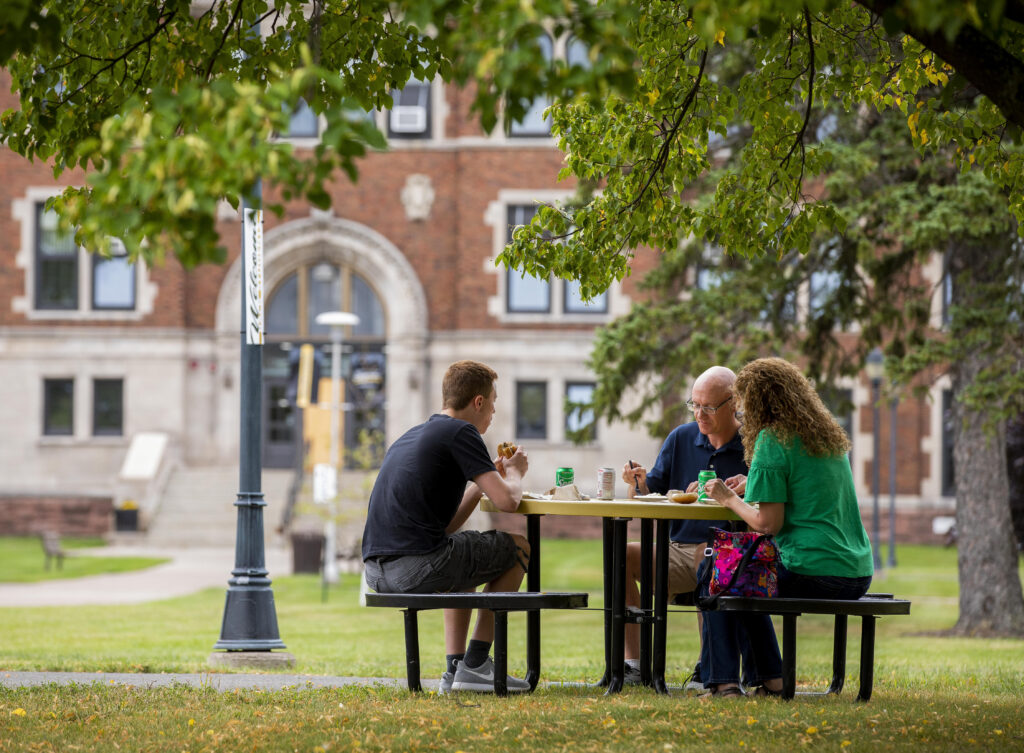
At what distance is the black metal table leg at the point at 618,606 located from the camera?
679 centimetres

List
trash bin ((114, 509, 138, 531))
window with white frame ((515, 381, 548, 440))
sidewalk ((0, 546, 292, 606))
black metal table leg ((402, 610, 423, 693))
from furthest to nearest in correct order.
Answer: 1. window with white frame ((515, 381, 548, 440))
2. trash bin ((114, 509, 138, 531))
3. sidewalk ((0, 546, 292, 606))
4. black metal table leg ((402, 610, 423, 693))

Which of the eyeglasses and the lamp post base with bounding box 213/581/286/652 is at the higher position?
the eyeglasses

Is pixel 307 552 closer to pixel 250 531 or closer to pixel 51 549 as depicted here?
pixel 51 549

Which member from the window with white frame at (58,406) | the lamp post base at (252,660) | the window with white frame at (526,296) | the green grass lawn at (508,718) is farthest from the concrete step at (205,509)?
the green grass lawn at (508,718)

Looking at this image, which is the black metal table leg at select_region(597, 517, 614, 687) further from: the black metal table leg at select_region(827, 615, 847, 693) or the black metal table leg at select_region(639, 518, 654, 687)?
the black metal table leg at select_region(827, 615, 847, 693)

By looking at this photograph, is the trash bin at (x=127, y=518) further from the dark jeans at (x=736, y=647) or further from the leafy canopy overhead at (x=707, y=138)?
the dark jeans at (x=736, y=647)

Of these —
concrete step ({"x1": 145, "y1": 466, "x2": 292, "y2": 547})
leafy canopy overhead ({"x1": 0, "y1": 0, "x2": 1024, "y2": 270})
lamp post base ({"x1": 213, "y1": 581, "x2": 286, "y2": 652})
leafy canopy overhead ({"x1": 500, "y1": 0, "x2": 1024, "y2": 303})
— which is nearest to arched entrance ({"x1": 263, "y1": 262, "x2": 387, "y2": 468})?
concrete step ({"x1": 145, "y1": 466, "x2": 292, "y2": 547})

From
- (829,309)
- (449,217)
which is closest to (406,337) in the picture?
(449,217)

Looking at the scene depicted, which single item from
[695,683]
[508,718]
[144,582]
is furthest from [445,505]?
[144,582]

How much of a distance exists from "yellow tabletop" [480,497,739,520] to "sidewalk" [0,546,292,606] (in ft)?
49.3

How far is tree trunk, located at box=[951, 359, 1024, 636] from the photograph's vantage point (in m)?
16.5

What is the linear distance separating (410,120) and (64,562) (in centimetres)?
1322

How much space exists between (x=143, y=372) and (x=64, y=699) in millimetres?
27141

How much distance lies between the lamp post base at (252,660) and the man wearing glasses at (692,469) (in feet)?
11.1
